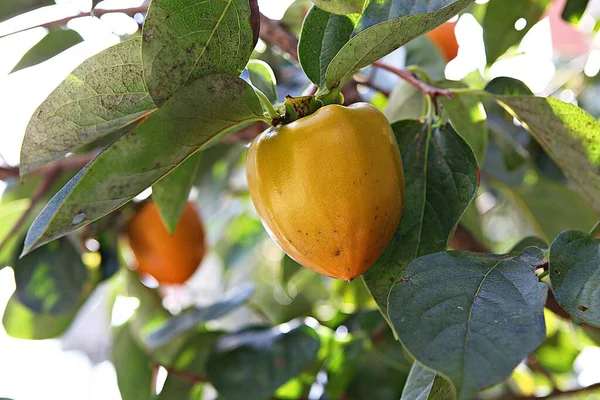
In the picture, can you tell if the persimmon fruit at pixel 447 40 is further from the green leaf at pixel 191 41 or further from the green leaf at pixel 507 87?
the green leaf at pixel 191 41

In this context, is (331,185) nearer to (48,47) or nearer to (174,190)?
(174,190)

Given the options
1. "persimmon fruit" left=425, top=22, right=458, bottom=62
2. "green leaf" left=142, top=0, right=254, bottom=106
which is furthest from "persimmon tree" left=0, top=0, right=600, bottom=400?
"persimmon fruit" left=425, top=22, right=458, bottom=62

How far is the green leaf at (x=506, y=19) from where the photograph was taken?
79 centimetres

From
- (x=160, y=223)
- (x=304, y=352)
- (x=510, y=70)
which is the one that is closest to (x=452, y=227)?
(x=304, y=352)

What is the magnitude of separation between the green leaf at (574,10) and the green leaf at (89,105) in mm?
465

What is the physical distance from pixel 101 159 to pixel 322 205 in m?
0.13

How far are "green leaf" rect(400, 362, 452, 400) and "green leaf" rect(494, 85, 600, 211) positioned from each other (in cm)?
19

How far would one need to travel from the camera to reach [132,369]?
3.12ft

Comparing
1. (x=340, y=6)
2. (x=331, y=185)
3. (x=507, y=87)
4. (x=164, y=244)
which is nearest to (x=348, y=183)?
(x=331, y=185)

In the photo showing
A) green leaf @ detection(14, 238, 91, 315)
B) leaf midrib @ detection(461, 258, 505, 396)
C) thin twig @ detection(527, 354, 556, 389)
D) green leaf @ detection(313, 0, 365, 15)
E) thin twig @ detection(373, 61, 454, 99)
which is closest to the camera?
leaf midrib @ detection(461, 258, 505, 396)

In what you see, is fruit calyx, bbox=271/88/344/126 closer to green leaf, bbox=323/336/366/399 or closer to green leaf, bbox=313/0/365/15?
green leaf, bbox=313/0/365/15

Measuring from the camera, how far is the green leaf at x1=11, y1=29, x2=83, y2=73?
0.76 meters

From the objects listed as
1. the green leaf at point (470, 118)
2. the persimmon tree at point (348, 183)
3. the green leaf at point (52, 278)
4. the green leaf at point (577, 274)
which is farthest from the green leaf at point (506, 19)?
the green leaf at point (52, 278)

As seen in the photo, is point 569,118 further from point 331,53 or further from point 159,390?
point 159,390
